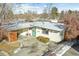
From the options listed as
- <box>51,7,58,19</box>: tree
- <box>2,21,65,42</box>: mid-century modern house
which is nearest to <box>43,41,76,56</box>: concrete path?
<box>2,21,65,42</box>: mid-century modern house

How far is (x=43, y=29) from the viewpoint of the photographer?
1.70 metres

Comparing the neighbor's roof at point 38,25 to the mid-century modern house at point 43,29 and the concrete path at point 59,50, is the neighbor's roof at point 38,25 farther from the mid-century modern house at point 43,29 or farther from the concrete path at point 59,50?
the concrete path at point 59,50

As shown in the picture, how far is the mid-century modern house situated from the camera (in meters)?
1.69

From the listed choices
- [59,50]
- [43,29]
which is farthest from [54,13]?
[59,50]

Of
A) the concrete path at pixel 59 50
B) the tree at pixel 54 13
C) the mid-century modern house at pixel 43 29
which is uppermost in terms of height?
the tree at pixel 54 13

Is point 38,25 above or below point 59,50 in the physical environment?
above

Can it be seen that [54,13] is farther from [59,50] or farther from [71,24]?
[59,50]

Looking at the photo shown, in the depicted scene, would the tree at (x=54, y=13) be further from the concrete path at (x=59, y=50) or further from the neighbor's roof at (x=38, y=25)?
the concrete path at (x=59, y=50)

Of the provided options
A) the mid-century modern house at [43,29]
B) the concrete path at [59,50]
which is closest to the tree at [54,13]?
the mid-century modern house at [43,29]

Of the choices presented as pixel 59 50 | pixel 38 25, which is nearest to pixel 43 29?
pixel 38 25

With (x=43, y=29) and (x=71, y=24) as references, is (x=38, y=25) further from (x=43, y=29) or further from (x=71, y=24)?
(x=71, y=24)

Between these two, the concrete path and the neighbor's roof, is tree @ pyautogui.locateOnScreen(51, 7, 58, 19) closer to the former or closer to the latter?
the neighbor's roof

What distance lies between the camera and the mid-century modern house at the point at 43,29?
1.69 metres

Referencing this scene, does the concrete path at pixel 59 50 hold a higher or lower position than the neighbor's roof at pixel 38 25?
lower
